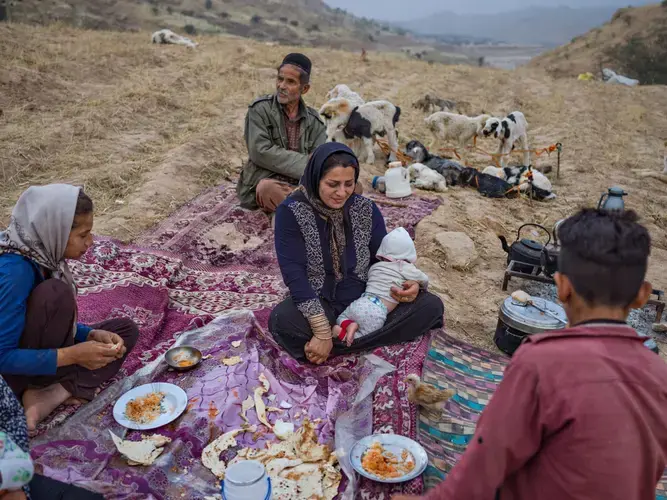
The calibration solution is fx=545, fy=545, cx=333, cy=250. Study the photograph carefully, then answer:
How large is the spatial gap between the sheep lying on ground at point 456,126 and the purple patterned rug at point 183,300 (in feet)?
7.94

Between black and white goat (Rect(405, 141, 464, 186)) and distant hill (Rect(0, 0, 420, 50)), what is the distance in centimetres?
1629

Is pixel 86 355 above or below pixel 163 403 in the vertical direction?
above

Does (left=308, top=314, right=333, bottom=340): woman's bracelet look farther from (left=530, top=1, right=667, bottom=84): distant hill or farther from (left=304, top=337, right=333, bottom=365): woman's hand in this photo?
(left=530, top=1, right=667, bottom=84): distant hill

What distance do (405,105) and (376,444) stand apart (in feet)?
33.0

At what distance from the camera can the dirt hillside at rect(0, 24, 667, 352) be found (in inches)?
216

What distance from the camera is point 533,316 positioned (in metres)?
3.45

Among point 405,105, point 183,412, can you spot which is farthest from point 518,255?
point 405,105

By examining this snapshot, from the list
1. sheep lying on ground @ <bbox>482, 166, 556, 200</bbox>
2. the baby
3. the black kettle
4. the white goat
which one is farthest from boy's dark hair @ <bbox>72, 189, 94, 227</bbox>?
sheep lying on ground @ <bbox>482, 166, 556, 200</bbox>

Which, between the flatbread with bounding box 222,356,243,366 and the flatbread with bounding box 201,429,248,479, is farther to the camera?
the flatbread with bounding box 222,356,243,366

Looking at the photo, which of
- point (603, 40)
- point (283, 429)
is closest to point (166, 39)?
point (283, 429)

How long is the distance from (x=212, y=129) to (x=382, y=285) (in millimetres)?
5393

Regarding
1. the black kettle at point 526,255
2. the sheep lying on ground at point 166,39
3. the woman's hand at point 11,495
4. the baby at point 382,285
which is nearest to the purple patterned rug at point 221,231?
the black kettle at point 526,255

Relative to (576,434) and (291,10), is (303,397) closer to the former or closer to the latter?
(576,434)

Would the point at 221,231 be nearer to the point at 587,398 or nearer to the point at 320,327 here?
the point at 320,327
